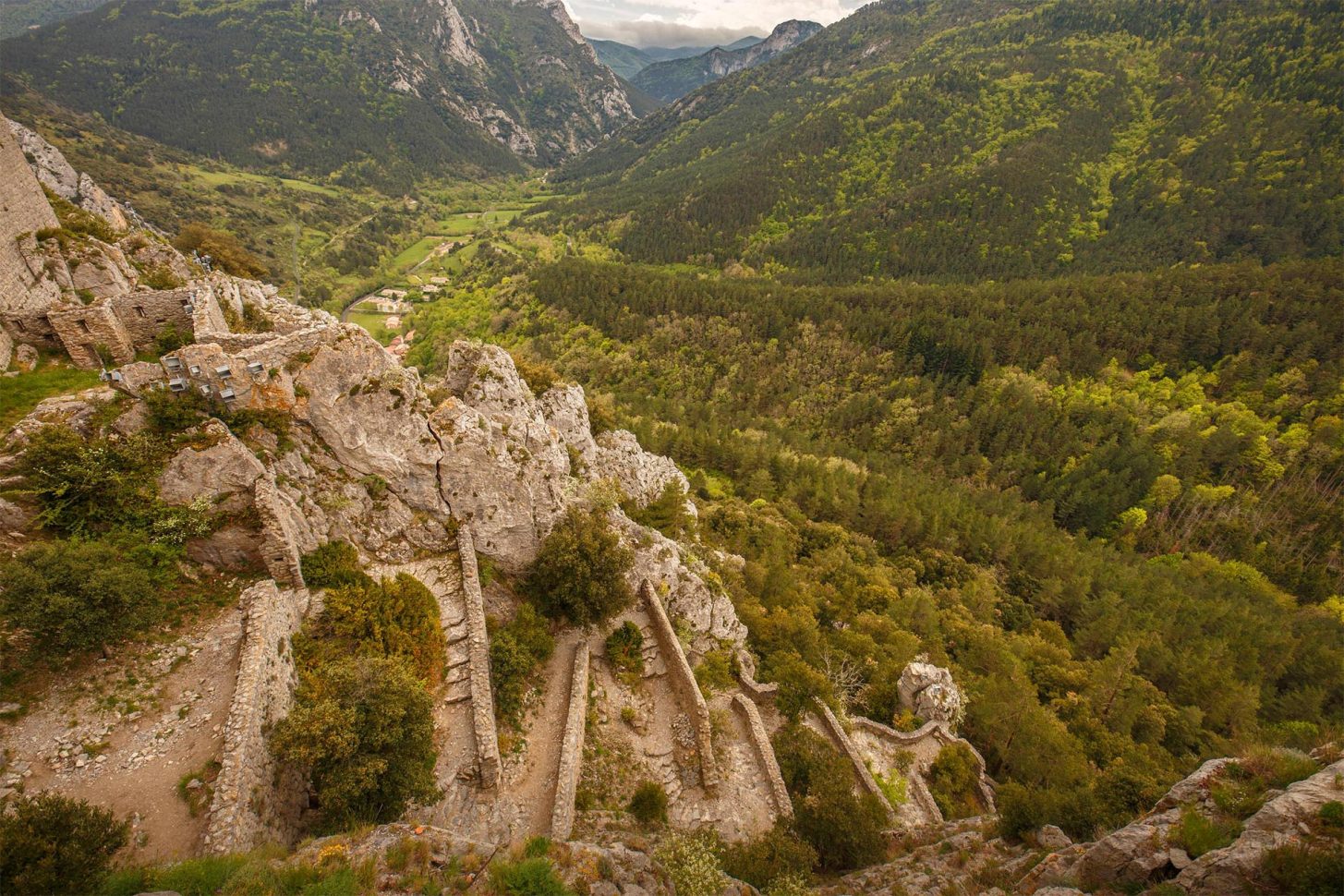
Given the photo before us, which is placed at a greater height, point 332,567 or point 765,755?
point 332,567

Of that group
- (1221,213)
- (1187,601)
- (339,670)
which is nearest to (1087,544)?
(1187,601)

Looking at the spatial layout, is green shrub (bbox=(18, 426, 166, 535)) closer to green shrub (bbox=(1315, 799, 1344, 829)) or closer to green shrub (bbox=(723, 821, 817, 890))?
green shrub (bbox=(723, 821, 817, 890))

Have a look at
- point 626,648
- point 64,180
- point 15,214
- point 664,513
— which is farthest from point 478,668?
point 64,180

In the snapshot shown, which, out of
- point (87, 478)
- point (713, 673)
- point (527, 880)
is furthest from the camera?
point (713, 673)

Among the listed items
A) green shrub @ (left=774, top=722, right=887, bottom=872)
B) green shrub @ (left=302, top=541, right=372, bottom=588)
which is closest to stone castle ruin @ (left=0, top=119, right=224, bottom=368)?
green shrub @ (left=302, top=541, right=372, bottom=588)

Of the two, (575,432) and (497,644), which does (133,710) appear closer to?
(497,644)

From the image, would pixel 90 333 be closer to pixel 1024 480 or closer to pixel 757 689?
pixel 757 689
